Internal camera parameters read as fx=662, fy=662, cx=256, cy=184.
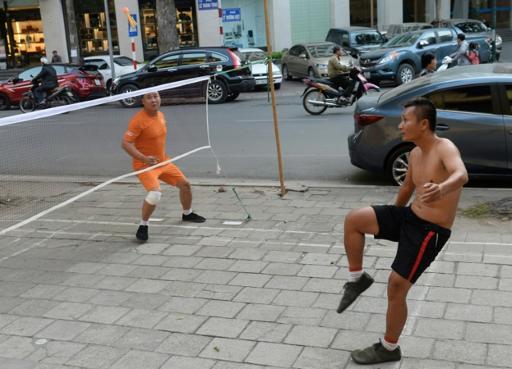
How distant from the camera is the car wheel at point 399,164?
8.37 metres

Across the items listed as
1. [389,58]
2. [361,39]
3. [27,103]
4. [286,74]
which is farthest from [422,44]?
[27,103]

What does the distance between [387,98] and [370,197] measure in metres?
1.55

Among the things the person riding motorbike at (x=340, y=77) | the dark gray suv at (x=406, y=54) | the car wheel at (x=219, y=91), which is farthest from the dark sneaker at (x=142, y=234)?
the dark gray suv at (x=406, y=54)

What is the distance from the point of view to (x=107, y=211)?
794cm

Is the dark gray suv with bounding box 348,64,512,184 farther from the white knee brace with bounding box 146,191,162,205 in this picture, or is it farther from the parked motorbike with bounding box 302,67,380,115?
the parked motorbike with bounding box 302,67,380,115

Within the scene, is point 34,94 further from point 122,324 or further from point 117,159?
point 122,324

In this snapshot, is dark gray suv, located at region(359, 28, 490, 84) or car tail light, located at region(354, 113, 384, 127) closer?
car tail light, located at region(354, 113, 384, 127)

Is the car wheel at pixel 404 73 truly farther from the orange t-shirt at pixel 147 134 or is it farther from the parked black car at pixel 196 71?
the orange t-shirt at pixel 147 134

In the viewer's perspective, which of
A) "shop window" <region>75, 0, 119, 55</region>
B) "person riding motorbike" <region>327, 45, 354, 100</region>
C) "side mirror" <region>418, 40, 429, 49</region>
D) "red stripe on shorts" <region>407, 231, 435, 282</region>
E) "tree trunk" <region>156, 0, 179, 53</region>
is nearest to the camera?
"red stripe on shorts" <region>407, 231, 435, 282</region>

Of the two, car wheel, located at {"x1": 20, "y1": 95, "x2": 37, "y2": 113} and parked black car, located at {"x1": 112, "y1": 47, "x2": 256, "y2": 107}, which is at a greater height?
parked black car, located at {"x1": 112, "y1": 47, "x2": 256, "y2": 107}

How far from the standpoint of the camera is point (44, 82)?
20031mm

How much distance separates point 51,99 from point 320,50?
945 cm

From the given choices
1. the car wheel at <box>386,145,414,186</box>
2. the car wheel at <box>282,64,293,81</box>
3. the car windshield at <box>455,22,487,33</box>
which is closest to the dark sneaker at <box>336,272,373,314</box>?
the car wheel at <box>386,145,414,186</box>

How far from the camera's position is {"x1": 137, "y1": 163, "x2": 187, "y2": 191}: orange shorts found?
6.55 m
